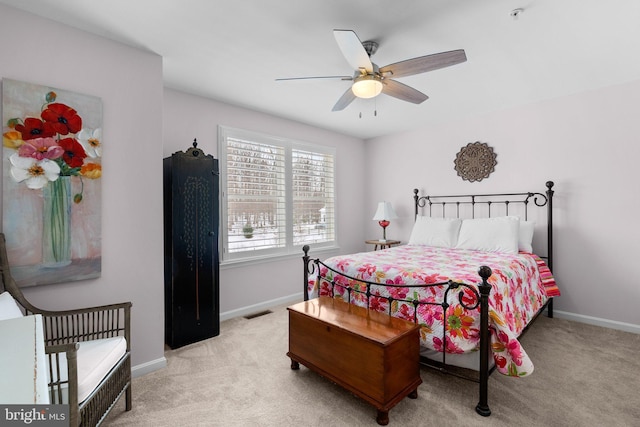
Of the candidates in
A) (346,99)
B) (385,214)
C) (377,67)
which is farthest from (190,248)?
(385,214)

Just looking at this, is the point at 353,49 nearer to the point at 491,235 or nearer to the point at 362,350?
the point at 362,350

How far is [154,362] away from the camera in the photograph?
243 cm

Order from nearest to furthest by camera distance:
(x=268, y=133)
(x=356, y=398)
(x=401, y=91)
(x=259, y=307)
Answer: (x=356, y=398) → (x=401, y=91) → (x=259, y=307) → (x=268, y=133)

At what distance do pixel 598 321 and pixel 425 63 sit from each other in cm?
333

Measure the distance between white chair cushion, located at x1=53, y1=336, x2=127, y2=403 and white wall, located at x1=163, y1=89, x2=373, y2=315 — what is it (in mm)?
1743

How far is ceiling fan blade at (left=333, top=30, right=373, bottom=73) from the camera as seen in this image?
1712mm

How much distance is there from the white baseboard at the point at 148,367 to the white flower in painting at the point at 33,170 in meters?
1.46

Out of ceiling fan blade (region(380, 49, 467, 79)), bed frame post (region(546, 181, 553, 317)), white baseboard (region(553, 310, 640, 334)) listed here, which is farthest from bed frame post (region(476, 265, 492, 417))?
white baseboard (region(553, 310, 640, 334))

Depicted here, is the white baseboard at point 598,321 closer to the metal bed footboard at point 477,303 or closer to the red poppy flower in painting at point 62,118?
the metal bed footboard at point 477,303

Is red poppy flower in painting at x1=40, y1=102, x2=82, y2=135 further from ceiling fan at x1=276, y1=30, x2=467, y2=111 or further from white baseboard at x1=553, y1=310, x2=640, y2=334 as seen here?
white baseboard at x1=553, y1=310, x2=640, y2=334

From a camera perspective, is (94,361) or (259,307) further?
(259,307)

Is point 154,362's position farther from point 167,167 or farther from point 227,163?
point 227,163

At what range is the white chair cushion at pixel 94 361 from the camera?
1436mm

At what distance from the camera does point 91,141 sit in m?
2.15
